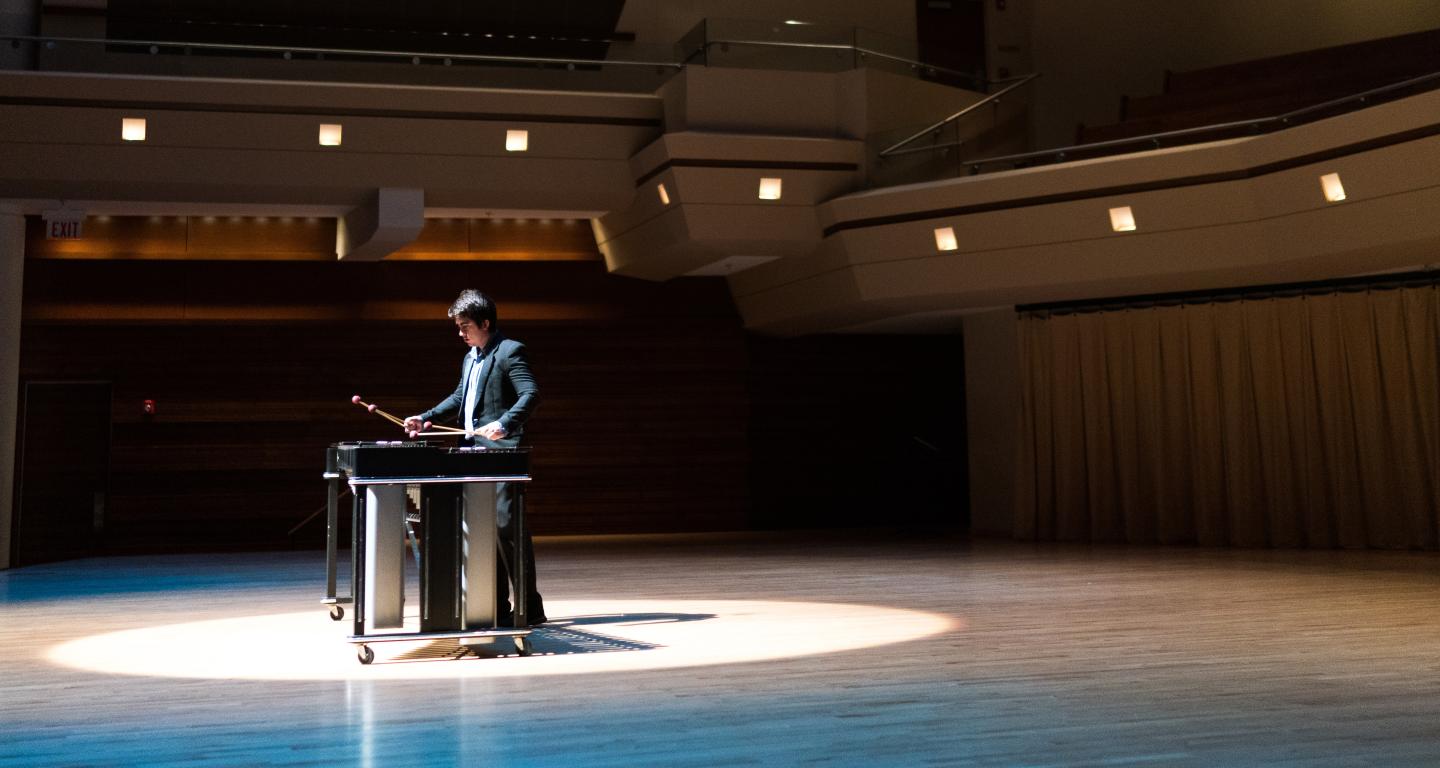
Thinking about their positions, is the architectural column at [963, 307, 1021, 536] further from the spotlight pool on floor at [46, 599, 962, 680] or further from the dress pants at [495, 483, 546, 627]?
the dress pants at [495, 483, 546, 627]

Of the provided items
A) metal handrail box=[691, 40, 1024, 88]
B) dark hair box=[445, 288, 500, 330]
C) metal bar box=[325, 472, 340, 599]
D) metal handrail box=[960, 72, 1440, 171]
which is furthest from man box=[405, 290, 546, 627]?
metal handrail box=[960, 72, 1440, 171]

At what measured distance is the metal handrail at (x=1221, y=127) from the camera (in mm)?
8297

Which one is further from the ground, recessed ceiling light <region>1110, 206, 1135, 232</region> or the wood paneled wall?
recessed ceiling light <region>1110, 206, 1135, 232</region>

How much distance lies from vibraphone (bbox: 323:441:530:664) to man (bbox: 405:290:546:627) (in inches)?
5.0

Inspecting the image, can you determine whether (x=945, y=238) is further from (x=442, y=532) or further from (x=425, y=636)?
(x=425, y=636)

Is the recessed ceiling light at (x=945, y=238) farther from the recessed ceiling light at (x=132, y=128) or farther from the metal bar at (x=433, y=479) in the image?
the metal bar at (x=433, y=479)

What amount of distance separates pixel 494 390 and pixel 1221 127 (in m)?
6.58

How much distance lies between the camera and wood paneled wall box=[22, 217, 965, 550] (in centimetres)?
1246

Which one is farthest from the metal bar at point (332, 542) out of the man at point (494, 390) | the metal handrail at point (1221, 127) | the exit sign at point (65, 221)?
the metal handrail at point (1221, 127)

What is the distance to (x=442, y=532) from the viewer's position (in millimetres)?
4703

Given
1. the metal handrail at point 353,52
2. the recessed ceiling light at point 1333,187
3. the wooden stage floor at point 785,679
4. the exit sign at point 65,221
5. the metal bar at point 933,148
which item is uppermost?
the metal handrail at point 353,52

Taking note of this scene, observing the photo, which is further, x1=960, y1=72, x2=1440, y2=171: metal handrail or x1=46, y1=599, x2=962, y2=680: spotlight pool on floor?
x1=960, y1=72, x2=1440, y2=171: metal handrail

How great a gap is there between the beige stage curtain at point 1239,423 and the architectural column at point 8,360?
8.88 meters

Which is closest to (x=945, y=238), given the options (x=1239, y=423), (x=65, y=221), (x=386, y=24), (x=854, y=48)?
(x=854, y=48)
